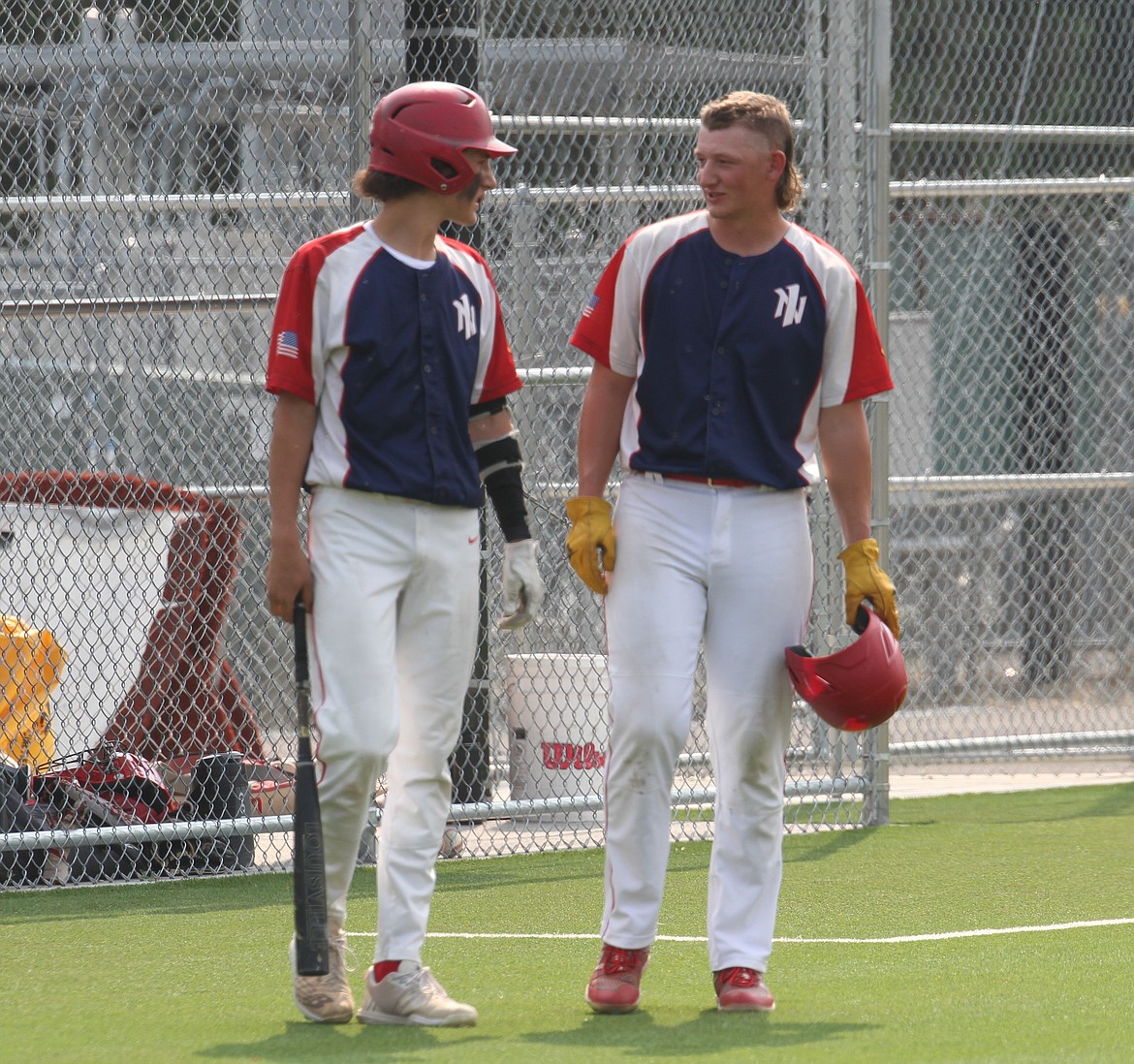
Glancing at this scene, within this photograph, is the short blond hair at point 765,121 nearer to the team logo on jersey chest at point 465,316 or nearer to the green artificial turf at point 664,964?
the team logo on jersey chest at point 465,316

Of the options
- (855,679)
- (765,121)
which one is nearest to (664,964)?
(855,679)

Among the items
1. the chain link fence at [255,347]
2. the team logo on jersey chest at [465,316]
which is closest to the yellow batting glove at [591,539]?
the team logo on jersey chest at [465,316]

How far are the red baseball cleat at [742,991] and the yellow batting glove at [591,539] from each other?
91 centimetres

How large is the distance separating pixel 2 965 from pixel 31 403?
13.8ft

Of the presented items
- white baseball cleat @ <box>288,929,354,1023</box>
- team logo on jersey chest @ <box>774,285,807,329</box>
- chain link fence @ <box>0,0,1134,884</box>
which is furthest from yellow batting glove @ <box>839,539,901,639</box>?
chain link fence @ <box>0,0,1134,884</box>

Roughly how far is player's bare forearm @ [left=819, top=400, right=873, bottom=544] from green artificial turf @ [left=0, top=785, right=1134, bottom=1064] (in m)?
1.09

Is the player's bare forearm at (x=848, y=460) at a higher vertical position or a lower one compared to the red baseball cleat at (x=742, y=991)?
higher

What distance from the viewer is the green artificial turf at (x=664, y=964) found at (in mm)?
4055

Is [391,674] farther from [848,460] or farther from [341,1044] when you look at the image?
[848,460]

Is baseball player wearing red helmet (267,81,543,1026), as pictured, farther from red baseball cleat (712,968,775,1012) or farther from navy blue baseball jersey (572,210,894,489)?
red baseball cleat (712,968,775,1012)

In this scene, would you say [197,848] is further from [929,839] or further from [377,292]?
[377,292]

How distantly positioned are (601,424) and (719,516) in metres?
0.38

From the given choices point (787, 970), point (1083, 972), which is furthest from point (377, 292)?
point (1083, 972)

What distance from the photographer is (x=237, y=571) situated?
803 cm
